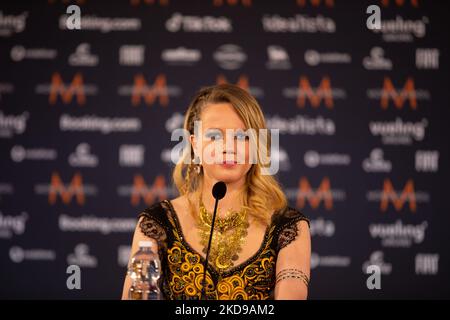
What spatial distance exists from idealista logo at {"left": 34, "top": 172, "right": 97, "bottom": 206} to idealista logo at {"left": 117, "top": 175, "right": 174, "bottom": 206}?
0.25m

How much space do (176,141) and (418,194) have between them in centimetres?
190

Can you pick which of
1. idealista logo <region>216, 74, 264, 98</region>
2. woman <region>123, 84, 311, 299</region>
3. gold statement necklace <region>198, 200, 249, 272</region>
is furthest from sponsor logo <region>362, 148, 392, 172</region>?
gold statement necklace <region>198, 200, 249, 272</region>

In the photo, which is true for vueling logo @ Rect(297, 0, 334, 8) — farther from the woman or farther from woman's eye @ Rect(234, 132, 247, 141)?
woman's eye @ Rect(234, 132, 247, 141)

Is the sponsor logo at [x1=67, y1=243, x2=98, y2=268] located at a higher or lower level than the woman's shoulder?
higher

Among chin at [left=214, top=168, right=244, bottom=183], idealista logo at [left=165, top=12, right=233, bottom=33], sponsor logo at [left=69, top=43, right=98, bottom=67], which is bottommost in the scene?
chin at [left=214, top=168, right=244, bottom=183]

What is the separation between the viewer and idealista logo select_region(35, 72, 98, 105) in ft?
19.1

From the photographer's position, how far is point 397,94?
582 centimetres

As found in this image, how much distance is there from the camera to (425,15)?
584 cm

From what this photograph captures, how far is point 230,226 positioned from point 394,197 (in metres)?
3.38

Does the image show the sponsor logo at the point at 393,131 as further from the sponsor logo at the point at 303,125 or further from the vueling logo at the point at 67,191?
the vueling logo at the point at 67,191

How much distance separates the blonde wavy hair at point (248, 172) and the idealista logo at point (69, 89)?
320 cm

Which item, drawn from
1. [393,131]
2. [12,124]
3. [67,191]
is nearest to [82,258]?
[67,191]
